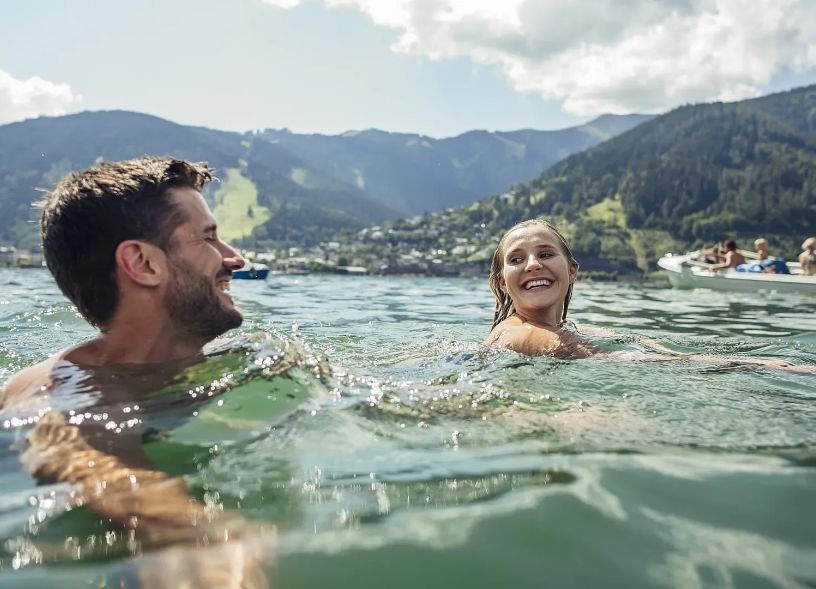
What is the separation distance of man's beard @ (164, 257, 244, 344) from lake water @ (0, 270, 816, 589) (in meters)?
0.28

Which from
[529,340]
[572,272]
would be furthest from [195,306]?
[572,272]

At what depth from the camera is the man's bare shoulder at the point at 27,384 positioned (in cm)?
349

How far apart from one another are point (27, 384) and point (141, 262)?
95 centimetres

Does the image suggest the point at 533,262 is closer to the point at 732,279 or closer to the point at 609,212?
the point at 732,279

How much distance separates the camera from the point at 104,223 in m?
3.70

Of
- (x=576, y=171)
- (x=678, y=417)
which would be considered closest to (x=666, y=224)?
(x=576, y=171)

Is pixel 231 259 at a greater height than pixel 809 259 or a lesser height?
greater

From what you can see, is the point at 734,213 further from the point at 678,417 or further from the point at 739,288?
the point at 678,417

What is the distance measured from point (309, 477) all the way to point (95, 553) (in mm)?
886

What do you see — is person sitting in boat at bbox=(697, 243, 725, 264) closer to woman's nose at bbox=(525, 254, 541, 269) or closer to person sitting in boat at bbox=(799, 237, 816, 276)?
person sitting in boat at bbox=(799, 237, 816, 276)

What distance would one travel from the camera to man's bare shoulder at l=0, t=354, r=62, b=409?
3494mm

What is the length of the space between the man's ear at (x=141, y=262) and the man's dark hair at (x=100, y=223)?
39 millimetres

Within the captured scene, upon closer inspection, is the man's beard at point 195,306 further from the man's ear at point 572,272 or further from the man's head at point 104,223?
the man's ear at point 572,272

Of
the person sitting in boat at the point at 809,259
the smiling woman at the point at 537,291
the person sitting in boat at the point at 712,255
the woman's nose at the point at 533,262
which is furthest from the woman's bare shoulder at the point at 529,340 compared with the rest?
the person sitting in boat at the point at 712,255
